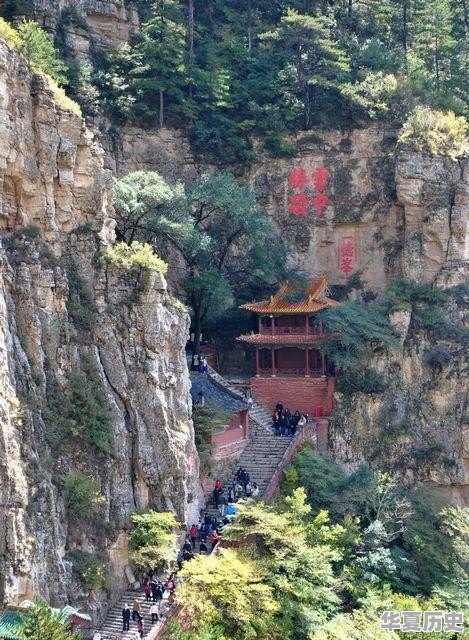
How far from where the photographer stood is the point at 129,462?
977 inches

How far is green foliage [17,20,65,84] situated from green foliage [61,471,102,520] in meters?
11.1

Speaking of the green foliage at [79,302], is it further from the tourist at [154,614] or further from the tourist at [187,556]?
the tourist at [154,614]

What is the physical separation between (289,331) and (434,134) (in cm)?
980

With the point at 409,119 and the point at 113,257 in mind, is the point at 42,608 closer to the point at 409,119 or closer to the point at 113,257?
the point at 113,257

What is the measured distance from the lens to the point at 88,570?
72.5 feet

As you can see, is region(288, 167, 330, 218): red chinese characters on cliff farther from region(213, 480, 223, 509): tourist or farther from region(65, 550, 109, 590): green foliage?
region(65, 550, 109, 590): green foliage

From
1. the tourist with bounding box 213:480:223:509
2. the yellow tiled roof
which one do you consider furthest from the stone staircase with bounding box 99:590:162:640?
the yellow tiled roof

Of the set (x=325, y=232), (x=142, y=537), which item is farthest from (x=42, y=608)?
(x=325, y=232)

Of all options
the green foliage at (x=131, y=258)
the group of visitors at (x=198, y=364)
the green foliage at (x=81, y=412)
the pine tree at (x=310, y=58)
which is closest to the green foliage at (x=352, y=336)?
the group of visitors at (x=198, y=364)

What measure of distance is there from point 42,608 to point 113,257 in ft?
36.4

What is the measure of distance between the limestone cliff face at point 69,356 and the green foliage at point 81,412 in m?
0.07

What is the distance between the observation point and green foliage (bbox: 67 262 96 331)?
25.1 meters

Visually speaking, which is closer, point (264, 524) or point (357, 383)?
point (264, 524)

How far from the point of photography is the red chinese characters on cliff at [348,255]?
38281 millimetres
